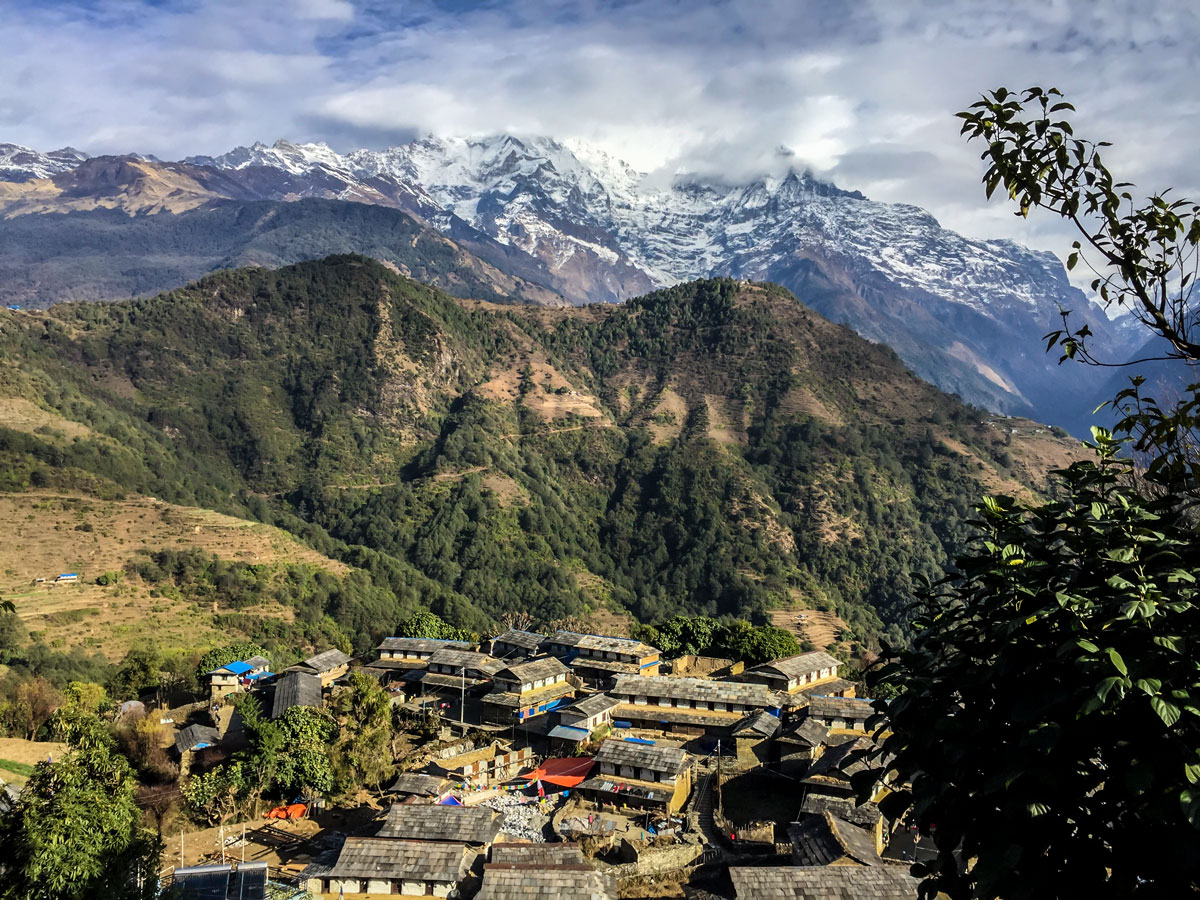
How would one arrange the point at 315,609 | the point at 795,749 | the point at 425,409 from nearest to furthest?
the point at 795,749 < the point at 315,609 < the point at 425,409

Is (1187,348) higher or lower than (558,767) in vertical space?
higher

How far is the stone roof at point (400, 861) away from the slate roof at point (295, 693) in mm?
14539

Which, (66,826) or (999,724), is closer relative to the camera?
(999,724)

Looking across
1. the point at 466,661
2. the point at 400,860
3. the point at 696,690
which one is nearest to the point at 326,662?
the point at 466,661

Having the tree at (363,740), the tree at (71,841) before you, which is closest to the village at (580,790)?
the tree at (363,740)

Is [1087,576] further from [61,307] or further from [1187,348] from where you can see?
[61,307]

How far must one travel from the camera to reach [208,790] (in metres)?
30.2

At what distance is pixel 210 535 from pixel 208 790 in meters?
51.9

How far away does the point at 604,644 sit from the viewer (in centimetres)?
5303

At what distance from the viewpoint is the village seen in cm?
2381

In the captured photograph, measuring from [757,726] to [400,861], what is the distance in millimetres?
18077

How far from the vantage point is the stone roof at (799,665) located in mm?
47281

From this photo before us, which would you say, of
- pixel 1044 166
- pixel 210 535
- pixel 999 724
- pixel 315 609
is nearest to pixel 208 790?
pixel 999 724

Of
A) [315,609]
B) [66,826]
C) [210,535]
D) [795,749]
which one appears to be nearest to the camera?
[66,826]
